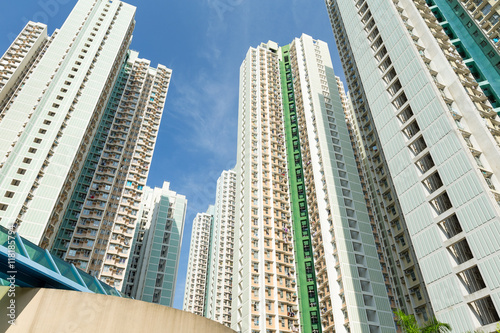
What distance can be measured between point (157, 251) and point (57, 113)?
115 feet

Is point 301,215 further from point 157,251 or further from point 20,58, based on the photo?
point 20,58

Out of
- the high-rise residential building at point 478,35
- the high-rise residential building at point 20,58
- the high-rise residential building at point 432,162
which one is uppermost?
the high-rise residential building at point 20,58

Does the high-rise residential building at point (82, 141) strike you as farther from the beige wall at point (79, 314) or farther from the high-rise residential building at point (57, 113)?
the beige wall at point (79, 314)

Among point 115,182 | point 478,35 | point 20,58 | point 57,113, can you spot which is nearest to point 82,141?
point 57,113

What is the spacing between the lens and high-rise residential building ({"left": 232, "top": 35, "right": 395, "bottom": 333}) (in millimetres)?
49031

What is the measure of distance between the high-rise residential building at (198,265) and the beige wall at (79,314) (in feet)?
293

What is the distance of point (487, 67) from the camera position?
41406 millimetres

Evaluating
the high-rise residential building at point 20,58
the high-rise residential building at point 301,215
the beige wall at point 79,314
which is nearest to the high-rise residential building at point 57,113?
the high-rise residential building at point 20,58

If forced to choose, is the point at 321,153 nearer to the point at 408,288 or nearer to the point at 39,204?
the point at 408,288

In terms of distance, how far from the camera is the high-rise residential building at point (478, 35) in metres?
40.2

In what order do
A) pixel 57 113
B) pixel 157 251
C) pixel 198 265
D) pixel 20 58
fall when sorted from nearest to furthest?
pixel 57 113 < pixel 157 251 < pixel 20 58 < pixel 198 265

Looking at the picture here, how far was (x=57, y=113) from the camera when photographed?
52469 millimetres

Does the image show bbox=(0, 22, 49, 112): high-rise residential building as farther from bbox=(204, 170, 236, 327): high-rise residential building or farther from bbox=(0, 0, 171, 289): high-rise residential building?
bbox=(204, 170, 236, 327): high-rise residential building

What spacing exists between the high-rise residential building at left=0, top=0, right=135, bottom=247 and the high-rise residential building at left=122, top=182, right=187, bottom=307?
26304mm
